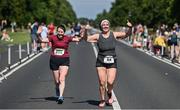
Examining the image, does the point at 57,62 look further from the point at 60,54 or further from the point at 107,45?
the point at 107,45

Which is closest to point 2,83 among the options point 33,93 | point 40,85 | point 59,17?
point 40,85

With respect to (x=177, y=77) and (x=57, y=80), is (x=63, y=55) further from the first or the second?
(x=177, y=77)

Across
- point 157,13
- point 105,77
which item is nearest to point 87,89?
point 105,77

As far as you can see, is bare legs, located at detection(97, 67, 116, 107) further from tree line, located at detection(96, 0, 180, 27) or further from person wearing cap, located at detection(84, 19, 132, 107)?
tree line, located at detection(96, 0, 180, 27)

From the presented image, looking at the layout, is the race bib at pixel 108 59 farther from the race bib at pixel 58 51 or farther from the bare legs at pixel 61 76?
the race bib at pixel 58 51

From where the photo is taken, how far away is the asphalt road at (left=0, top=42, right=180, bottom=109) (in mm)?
13273

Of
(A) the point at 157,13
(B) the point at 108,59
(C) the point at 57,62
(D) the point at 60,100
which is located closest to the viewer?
(B) the point at 108,59

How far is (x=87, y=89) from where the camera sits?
16422 mm

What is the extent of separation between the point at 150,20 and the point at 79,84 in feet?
300

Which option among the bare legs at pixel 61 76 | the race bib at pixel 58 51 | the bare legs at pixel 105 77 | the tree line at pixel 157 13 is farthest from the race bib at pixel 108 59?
the tree line at pixel 157 13

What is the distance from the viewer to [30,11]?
120 m

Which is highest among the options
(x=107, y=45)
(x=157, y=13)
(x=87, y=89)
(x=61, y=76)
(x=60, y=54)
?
(x=107, y=45)

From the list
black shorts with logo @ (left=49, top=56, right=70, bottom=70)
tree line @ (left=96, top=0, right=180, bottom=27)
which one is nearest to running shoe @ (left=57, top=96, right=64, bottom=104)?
black shorts with logo @ (left=49, top=56, right=70, bottom=70)

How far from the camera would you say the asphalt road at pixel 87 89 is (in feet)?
43.5
